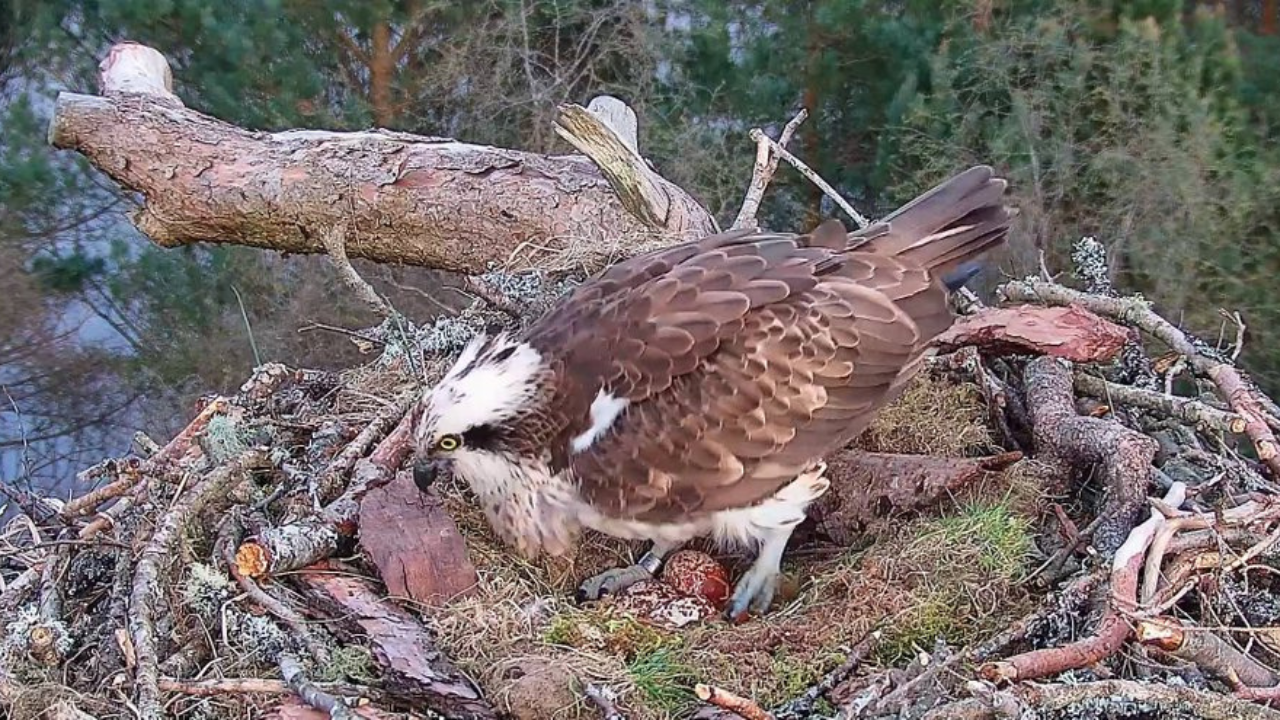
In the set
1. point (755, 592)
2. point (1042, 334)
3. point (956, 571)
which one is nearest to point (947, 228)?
point (1042, 334)

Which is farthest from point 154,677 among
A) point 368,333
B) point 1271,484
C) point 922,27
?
point 922,27

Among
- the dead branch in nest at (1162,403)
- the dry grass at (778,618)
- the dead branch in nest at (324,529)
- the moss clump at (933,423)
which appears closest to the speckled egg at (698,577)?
the dry grass at (778,618)

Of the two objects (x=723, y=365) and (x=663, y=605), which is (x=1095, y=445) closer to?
(x=723, y=365)

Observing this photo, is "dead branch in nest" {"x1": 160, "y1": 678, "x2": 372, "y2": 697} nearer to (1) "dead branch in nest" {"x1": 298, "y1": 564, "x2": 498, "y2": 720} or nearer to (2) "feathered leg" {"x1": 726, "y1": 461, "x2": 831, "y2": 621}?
(1) "dead branch in nest" {"x1": 298, "y1": 564, "x2": 498, "y2": 720}

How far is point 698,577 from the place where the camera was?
9.28ft

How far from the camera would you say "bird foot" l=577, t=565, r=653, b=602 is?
285 cm

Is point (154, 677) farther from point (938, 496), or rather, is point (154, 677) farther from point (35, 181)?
point (35, 181)

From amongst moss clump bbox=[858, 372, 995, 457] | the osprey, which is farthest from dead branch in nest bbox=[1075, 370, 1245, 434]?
the osprey

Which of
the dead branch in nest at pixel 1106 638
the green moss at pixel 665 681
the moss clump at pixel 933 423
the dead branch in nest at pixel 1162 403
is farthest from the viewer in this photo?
the moss clump at pixel 933 423

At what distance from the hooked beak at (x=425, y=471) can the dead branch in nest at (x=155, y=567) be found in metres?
0.46

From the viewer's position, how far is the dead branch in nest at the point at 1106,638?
2.18 meters

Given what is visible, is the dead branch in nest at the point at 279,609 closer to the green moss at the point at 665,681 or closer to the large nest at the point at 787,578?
the large nest at the point at 787,578

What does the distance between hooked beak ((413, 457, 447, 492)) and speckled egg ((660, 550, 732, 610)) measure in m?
0.54

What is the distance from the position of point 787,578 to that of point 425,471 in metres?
0.82
